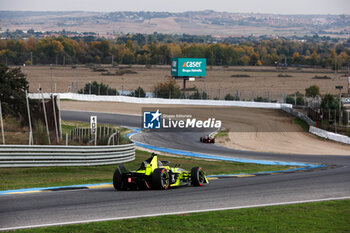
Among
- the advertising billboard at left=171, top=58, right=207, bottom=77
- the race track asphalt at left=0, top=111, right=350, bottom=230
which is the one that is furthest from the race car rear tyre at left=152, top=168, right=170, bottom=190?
the advertising billboard at left=171, top=58, right=207, bottom=77

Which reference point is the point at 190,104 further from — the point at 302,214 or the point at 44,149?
the point at 302,214

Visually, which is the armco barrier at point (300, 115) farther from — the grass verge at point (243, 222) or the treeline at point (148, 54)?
the treeline at point (148, 54)

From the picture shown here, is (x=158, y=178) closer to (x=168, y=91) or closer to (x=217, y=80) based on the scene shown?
(x=168, y=91)

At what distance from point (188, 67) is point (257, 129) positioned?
28.1m

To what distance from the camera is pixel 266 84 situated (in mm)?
107188

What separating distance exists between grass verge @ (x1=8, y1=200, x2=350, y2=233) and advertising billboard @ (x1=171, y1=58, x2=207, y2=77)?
197 ft

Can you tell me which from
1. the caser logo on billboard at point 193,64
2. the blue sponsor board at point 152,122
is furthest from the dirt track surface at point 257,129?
the caser logo on billboard at point 193,64

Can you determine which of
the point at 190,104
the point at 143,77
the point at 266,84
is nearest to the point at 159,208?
the point at 190,104

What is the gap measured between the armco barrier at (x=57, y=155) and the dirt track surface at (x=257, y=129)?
1579 cm

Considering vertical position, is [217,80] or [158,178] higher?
[158,178]

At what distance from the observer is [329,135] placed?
4062 centimetres

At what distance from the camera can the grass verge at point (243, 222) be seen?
9.99m

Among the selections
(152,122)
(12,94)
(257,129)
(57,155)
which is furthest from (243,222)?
(152,122)

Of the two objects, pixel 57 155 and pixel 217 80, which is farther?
pixel 217 80
